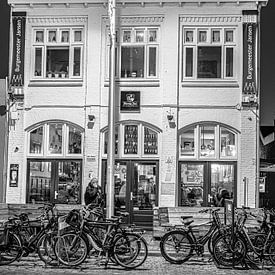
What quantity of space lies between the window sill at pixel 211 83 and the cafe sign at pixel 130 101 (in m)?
1.72

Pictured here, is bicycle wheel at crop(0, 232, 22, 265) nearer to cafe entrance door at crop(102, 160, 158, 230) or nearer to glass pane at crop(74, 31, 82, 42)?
cafe entrance door at crop(102, 160, 158, 230)

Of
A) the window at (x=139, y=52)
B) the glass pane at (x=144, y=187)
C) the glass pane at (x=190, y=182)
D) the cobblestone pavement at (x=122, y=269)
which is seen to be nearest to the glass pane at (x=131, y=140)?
the glass pane at (x=144, y=187)

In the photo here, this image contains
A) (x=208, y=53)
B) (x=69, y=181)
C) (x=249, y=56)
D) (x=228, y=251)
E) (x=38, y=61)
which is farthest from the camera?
(x=38, y=61)

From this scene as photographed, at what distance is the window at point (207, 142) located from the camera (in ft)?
69.9

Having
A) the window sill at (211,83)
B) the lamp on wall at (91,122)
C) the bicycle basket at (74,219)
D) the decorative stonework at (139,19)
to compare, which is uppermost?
the decorative stonework at (139,19)

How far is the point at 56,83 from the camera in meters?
21.9

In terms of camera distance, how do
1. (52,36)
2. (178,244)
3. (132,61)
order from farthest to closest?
(52,36)
(132,61)
(178,244)

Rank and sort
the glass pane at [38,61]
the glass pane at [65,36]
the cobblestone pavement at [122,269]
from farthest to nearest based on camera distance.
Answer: the glass pane at [38,61] < the glass pane at [65,36] < the cobblestone pavement at [122,269]

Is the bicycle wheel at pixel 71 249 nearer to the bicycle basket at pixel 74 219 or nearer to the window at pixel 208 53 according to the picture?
the bicycle basket at pixel 74 219

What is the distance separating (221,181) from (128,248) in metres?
9.43

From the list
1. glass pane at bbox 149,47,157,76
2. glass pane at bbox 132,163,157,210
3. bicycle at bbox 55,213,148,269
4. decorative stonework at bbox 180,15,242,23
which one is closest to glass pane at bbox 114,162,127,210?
glass pane at bbox 132,163,157,210

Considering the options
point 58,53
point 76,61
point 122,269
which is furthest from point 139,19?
point 122,269

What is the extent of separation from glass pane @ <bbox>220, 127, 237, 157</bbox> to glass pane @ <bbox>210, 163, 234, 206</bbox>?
43cm

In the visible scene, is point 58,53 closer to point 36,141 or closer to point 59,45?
point 59,45
